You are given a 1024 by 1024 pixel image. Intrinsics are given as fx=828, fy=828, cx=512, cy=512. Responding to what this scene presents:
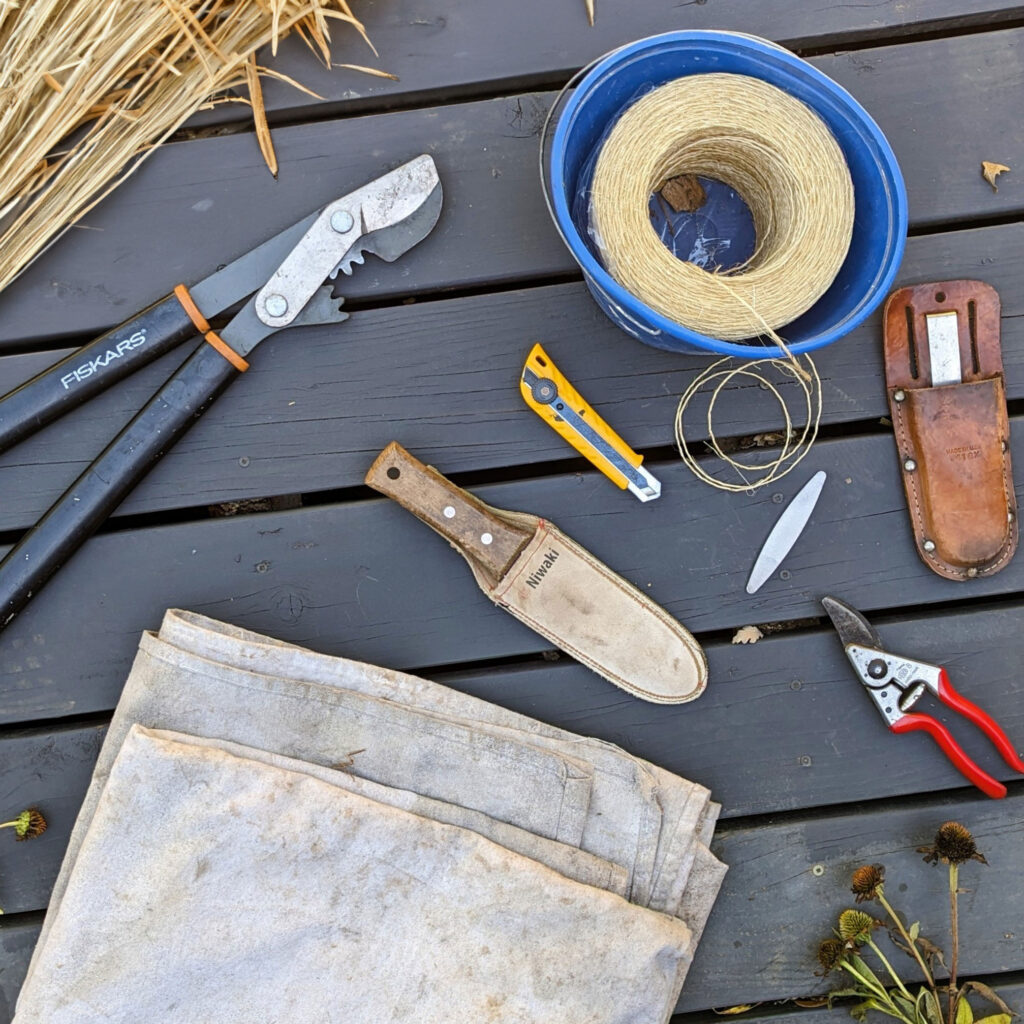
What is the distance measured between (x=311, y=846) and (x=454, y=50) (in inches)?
52.1

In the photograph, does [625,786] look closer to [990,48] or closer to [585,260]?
[585,260]

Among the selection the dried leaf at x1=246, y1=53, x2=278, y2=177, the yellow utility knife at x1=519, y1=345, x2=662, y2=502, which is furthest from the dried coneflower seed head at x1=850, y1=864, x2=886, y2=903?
the dried leaf at x1=246, y1=53, x2=278, y2=177

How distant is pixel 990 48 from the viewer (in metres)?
1.42

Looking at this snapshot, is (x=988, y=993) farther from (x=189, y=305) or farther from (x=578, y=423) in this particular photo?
(x=189, y=305)

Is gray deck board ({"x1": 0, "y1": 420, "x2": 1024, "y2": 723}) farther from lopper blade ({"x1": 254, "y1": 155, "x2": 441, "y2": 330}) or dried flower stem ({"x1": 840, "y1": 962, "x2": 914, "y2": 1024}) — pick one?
dried flower stem ({"x1": 840, "y1": 962, "x2": 914, "y2": 1024})

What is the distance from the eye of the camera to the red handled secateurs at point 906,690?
55.0 inches

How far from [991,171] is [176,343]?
4.59ft

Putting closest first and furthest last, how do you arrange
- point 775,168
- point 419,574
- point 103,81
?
1. point 775,168
2. point 103,81
3. point 419,574

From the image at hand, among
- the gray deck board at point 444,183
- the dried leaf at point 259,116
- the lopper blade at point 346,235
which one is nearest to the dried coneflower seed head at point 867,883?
the gray deck board at point 444,183

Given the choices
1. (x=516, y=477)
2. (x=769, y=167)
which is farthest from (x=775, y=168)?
(x=516, y=477)

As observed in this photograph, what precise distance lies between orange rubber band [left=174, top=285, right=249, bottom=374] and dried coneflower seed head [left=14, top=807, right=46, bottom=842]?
2.68 ft

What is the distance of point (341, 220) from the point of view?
4.34ft

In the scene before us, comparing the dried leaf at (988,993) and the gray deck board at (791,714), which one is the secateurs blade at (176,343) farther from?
the dried leaf at (988,993)

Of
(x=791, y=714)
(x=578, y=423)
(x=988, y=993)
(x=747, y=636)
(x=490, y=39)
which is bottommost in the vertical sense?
(x=988, y=993)
